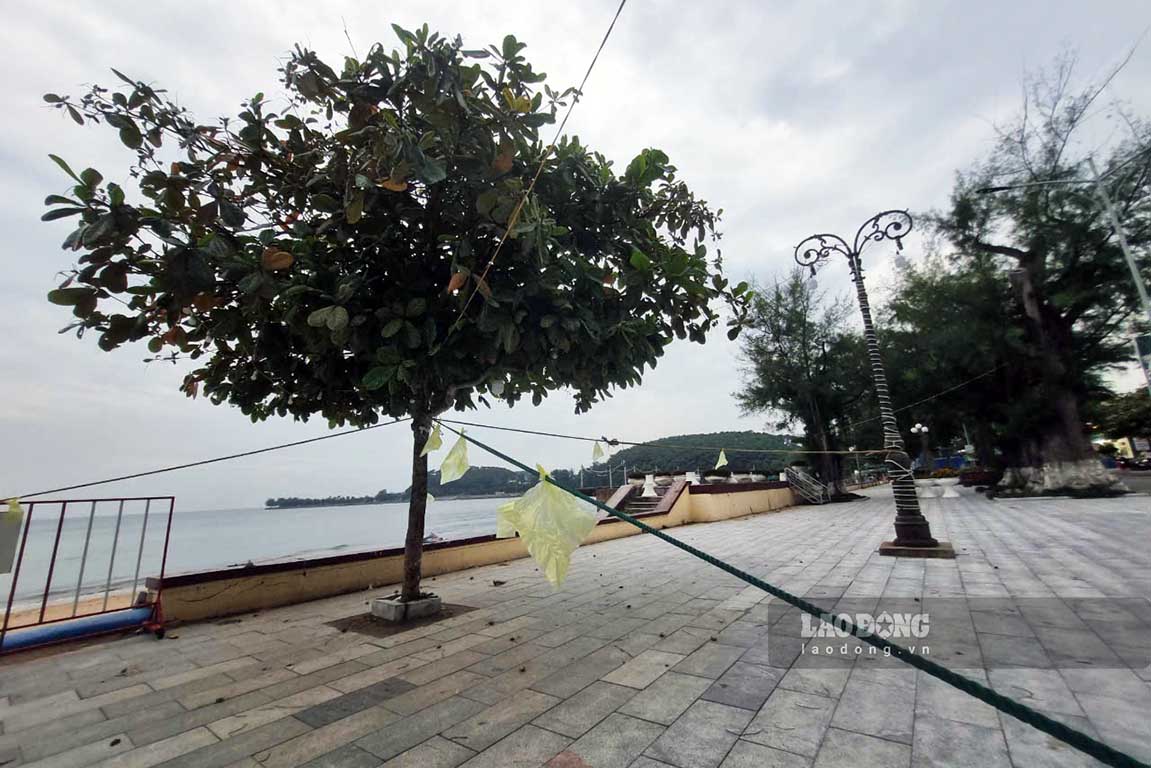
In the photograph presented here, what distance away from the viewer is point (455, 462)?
13.8 ft

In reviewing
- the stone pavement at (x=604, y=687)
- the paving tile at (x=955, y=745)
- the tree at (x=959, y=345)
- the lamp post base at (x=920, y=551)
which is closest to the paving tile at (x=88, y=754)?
the stone pavement at (x=604, y=687)

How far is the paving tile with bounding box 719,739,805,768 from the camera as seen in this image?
2.16 m

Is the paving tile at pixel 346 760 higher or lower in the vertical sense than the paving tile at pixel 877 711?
lower

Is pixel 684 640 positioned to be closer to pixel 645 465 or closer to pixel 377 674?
pixel 377 674

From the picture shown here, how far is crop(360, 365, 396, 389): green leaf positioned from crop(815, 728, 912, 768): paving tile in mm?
3501

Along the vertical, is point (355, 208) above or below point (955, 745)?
above

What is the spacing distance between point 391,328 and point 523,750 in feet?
9.41

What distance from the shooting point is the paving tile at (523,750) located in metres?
2.27

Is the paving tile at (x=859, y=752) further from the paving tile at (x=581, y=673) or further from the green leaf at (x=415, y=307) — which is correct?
the green leaf at (x=415, y=307)

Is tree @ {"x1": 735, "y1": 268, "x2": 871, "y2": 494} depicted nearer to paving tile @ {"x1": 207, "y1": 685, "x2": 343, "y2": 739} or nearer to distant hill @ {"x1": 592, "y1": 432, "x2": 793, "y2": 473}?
distant hill @ {"x1": 592, "y1": 432, "x2": 793, "y2": 473}

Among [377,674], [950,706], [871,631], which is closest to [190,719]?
[377,674]

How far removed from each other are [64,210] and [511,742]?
3.53 meters

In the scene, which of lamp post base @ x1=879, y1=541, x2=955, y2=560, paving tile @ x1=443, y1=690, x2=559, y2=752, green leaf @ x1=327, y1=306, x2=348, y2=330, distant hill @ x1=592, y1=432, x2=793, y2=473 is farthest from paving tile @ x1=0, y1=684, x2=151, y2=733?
distant hill @ x1=592, y1=432, x2=793, y2=473

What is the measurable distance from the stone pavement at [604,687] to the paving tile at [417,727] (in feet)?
0.04
